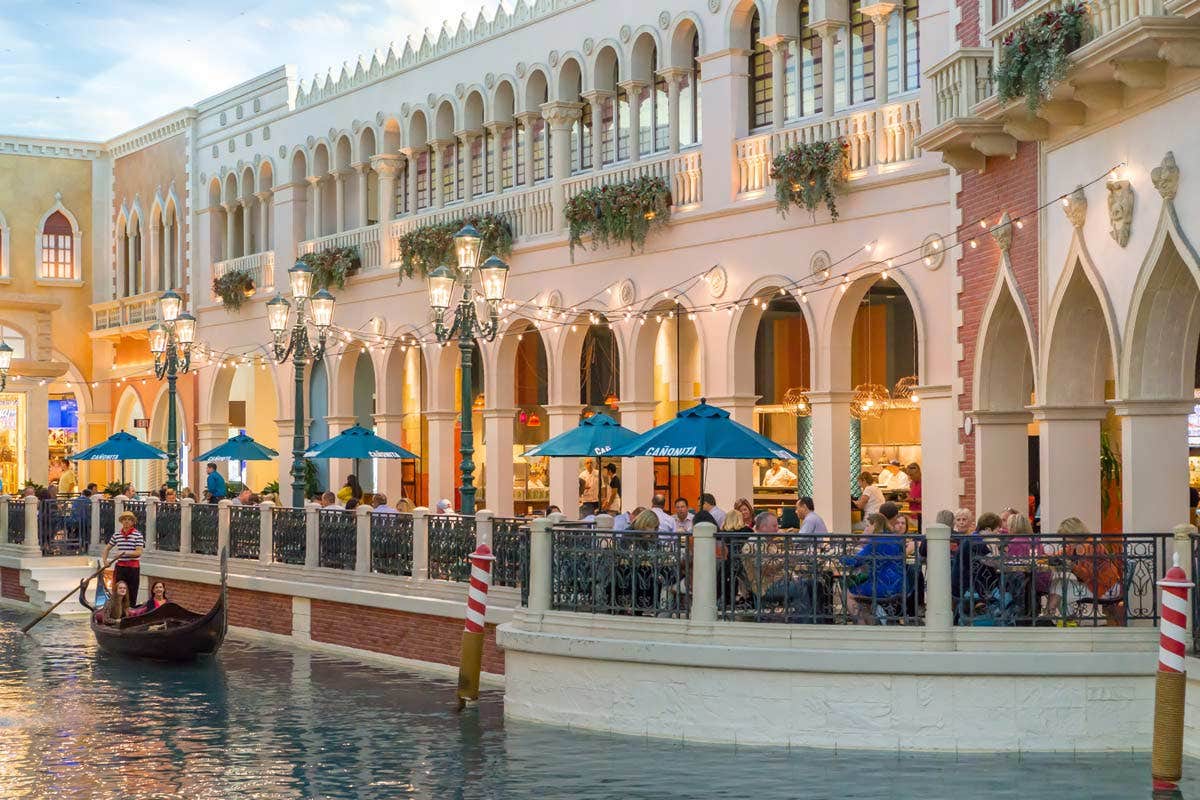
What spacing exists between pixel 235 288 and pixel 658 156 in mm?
11295

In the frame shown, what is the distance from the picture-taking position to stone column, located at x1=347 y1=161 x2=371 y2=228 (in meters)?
27.8

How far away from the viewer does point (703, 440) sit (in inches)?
584

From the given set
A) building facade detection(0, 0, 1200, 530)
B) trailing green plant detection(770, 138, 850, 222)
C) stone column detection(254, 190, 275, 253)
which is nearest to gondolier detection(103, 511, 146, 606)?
building facade detection(0, 0, 1200, 530)

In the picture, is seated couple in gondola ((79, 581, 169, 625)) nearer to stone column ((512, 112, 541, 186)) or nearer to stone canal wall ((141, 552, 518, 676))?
stone canal wall ((141, 552, 518, 676))

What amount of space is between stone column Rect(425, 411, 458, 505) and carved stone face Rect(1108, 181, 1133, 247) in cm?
1379

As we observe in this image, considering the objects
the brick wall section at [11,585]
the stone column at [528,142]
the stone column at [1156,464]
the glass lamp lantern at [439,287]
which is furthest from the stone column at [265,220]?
the stone column at [1156,464]

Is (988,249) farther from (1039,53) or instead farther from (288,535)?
(288,535)

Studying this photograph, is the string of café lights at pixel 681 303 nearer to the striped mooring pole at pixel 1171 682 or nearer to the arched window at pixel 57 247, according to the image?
the striped mooring pole at pixel 1171 682

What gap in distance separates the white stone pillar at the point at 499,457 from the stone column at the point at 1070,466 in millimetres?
10821

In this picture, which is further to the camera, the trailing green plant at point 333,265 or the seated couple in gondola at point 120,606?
the trailing green plant at point 333,265

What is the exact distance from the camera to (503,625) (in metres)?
13.8

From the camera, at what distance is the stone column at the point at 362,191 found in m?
27.8

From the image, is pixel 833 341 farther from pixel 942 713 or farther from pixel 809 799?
pixel 809 799

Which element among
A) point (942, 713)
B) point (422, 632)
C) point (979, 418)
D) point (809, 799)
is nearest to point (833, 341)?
point (979, 418)
